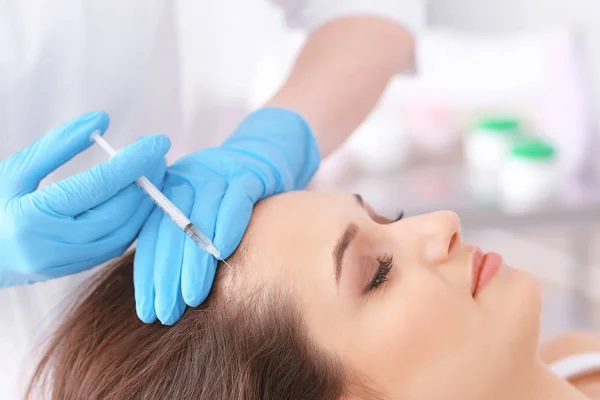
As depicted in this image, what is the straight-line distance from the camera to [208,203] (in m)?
0.94

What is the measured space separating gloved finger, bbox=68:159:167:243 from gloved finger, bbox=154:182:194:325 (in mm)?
49

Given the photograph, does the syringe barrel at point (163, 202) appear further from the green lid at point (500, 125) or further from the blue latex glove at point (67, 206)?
the green lid at point (500, 125)

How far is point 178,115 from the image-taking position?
1.38 meters

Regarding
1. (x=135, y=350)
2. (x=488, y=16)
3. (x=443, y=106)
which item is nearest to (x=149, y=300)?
(x=135, y=350)

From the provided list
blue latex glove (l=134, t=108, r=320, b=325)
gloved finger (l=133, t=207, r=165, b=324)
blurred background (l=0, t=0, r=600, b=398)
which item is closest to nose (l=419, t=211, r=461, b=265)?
blue latex glove (l=134, t=108, r=320, b=325)

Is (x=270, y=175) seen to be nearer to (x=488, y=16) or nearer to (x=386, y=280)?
(x=386, y=280)

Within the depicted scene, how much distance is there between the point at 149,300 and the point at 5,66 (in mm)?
458

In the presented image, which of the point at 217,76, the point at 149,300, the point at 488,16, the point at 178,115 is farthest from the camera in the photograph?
the point at 488,16

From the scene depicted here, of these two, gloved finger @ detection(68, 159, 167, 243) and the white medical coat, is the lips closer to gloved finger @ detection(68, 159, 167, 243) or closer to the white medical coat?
gloved finger @ detection(68, 159, 167, 243)

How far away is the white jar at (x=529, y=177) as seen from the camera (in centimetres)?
205

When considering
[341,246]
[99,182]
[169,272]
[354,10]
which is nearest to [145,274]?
[169,272]

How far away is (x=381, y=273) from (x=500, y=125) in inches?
59.8

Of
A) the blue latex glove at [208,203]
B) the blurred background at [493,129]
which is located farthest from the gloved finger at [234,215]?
the blurred background at [493,129]

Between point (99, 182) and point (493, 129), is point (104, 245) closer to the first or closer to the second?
point (99, 182)
